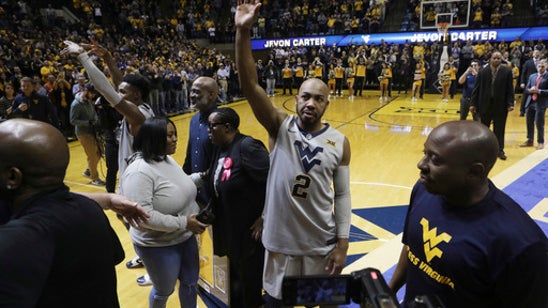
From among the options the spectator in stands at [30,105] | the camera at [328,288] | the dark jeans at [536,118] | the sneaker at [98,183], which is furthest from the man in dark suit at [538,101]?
the spectator in stands at [30,105]

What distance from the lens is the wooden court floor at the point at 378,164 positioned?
407 centimetres

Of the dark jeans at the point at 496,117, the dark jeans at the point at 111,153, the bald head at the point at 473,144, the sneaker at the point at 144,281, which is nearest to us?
the bald head at the point at 473,144

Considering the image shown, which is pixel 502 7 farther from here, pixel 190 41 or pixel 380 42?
pixel 190 41

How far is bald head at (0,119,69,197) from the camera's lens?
1.27m

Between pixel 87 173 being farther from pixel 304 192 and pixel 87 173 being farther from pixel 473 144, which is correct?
pixel 473 144

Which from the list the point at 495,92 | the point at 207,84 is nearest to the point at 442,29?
the point at 495,92

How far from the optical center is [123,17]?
860 inches

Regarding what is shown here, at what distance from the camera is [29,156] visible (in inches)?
50.6

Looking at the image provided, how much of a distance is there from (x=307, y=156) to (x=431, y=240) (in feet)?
3.03

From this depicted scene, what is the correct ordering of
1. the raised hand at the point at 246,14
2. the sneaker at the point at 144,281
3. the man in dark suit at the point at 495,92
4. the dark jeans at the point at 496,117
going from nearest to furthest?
1. the raised hand at the point at 246,14
2. the sneaker at the point at 144,281
3. the man in dark suit at the point at 495,92
4. the dark jeans at the point at 496,117

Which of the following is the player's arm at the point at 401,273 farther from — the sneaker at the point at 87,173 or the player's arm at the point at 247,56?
the sneaker at the point at 87,173

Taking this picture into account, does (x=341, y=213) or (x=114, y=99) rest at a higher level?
(x=114, y=99)

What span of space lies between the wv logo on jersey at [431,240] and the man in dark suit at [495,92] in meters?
6.43

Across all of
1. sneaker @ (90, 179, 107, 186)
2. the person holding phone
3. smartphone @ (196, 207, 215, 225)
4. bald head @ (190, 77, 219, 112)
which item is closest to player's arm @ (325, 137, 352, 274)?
the person holding phone
